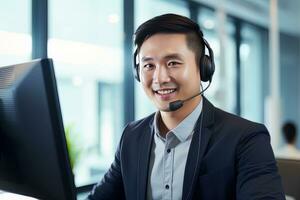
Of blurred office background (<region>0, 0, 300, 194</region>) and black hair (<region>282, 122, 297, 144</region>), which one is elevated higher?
blurred office background (<region>0, 0, 300, 194</region>)

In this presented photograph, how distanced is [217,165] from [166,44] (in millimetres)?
385

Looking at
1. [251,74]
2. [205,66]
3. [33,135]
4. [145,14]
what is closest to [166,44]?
[205,66]

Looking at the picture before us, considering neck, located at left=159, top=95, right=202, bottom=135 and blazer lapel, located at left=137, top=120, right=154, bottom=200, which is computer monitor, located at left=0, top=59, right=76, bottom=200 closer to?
blazer lapel, located at left=137, top=120, right=154, bottom=200

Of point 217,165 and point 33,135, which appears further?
point 217,165

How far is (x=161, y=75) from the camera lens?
43.9 inches

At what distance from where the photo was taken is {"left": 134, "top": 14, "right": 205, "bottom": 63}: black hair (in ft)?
3.68

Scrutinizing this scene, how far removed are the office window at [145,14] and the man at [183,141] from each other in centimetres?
212

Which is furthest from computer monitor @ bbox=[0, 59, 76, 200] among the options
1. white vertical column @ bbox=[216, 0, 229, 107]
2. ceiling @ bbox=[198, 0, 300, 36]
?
ceiling @ bbox=[198, 0, 300, 36]

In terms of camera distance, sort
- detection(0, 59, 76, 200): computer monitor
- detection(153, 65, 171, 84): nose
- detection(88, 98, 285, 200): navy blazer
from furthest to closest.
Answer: detection(153, 65, 171, 84): nose < detection(88, 98, 285, 200): navy blazer < detection(0, 59, 76, 200): computer monitor

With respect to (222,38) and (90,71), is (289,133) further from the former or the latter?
(90,71)

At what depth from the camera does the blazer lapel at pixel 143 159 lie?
1161mm

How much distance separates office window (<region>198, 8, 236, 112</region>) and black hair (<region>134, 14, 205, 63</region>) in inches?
99.4

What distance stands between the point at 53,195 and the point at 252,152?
54 cm

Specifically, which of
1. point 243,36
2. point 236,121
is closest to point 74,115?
point 236,121
